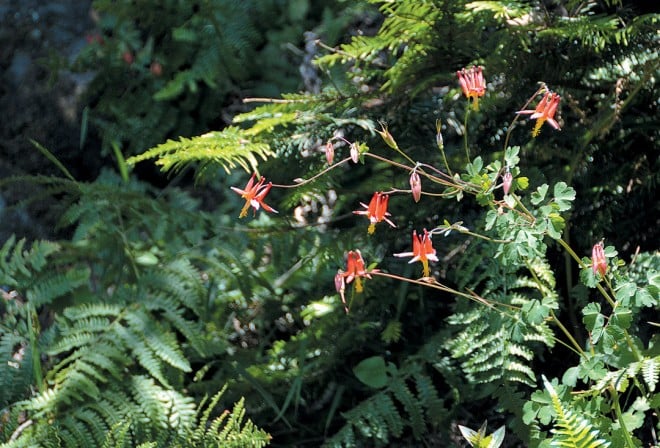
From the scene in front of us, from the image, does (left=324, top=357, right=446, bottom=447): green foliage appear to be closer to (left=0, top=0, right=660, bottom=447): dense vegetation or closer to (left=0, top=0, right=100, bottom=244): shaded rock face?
(left=0, top=0, right=660, bottom=447): dense vegetation

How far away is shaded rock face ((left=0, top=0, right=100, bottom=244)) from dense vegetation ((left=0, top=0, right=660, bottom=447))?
63 centimetres

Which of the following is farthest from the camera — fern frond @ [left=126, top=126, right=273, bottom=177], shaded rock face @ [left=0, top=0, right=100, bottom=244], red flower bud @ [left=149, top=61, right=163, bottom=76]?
red flower bud @ [left=149, top=61, right=163, bottom=76]

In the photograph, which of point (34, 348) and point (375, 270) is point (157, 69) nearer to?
point (34, 348)

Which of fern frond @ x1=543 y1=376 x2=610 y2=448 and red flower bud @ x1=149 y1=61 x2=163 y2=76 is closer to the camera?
fern frond @ x1=543 y1=376 x2=610 y2=448

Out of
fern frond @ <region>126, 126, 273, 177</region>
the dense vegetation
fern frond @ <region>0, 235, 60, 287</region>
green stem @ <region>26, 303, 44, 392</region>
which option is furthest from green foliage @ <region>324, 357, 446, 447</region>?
fern frond @ <region>0, 235, 60, 287</region>

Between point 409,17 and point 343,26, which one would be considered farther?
point 343,26

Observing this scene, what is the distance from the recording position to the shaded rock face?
3.54m

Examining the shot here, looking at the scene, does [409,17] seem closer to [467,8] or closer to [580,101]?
[467,8]

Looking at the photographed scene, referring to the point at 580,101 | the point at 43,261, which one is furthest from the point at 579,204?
the point at 43,261

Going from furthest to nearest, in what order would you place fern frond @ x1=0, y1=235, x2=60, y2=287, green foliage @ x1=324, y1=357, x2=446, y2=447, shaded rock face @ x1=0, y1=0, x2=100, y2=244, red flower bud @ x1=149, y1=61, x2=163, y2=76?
1. red flower bud @ x1=149, y1=61, x2=163, y2=76
2. shaded rock face @ x1=0, y1=0, x2=100, y2=244
3. fern frond @ x1=0, y1=235, x2=60, y2=287
4. green foliage @ x1=324, y1=357, x2=446, y2=447

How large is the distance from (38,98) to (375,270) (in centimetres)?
242

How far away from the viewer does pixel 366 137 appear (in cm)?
252

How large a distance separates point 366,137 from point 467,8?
0.49m

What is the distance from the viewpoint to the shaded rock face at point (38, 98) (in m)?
3.54
